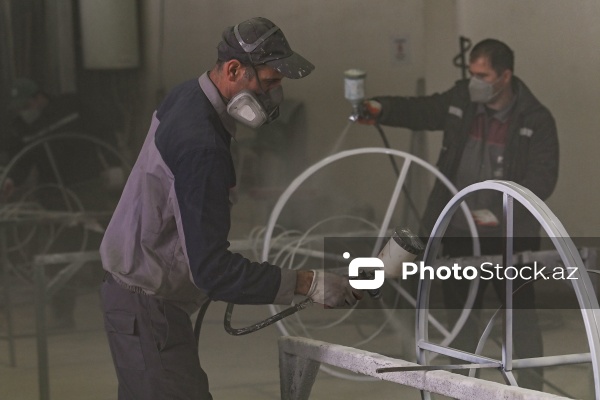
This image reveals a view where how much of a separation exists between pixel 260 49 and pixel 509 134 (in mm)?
2246

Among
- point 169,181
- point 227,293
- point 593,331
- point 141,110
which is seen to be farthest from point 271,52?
point 141,110

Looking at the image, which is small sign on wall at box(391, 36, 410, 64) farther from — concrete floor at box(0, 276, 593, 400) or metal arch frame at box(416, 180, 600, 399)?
metal arch frame at box(416, 180, 600, 399)

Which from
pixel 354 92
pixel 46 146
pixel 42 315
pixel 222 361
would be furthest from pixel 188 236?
pixel 354 92

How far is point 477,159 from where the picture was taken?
15.2 feet

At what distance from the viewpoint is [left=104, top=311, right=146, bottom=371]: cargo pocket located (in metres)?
2.53

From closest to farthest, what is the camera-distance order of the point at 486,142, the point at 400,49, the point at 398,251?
the point at 398,251 → the point at 486,142 → the point at 400,49

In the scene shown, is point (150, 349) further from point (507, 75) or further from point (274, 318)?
point (507, 75)

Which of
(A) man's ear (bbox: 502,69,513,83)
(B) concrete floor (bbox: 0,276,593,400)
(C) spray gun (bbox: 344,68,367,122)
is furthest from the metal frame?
(A) man's ear (bbox: 502,69,513,83)

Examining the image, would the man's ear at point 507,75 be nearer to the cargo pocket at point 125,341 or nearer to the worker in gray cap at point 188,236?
the worker in gray cap at point 188,236

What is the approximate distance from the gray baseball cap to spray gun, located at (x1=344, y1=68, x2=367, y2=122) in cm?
216

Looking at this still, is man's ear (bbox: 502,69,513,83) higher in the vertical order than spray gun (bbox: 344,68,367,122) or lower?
higher

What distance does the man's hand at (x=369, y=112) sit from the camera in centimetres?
468

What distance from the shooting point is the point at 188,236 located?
7.69ft

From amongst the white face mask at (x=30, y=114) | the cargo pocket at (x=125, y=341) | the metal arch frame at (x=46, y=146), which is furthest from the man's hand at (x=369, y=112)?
the cargo pocket at (x=125, y=341)
